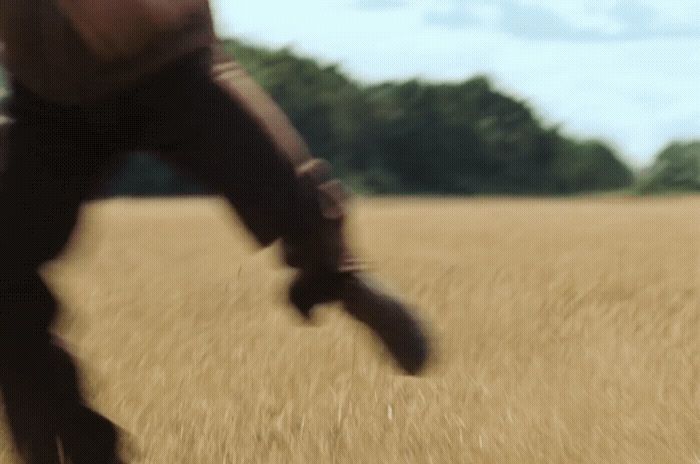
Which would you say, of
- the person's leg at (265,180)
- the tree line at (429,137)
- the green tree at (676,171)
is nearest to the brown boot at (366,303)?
the person's leg at (265,180)

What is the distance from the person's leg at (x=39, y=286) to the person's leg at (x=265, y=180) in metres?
0.13

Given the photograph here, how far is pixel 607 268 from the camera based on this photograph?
6.69 meters

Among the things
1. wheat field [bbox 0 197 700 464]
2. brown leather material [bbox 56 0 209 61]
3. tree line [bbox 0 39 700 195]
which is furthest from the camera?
tree line [bbox 0 39 700 195]

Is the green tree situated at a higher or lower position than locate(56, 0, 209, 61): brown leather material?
lower

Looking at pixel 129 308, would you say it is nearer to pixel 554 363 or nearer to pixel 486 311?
pixel 486 311

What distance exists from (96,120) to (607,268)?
184 inches

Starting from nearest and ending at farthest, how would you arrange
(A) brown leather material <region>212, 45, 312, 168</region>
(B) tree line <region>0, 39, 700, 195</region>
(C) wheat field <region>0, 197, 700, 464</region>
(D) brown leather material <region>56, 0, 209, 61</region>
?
(D) brown leather material <region>56, 0, 209, 61</region>, (A) brown leather material <region>212, 45, 312, 168</region>, (C) wheat field <region>0, 197, 700, 464</region>, (B) tree line <region>0, 39, 700, 195</region>

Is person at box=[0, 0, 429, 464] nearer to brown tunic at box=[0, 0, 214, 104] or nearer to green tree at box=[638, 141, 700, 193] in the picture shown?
brown tunic at box=[0, 0, 214, 104]

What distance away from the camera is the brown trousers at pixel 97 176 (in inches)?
89.8

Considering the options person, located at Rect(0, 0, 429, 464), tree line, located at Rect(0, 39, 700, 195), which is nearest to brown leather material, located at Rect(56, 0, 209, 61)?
person, located at Rect(0, 0, 429, 464)

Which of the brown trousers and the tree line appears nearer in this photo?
the brown trousers

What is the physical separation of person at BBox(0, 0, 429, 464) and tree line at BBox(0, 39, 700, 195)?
36.6 meters

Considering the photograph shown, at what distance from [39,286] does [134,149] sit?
10.8 inches

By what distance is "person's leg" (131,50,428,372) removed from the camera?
2271 millimetres
